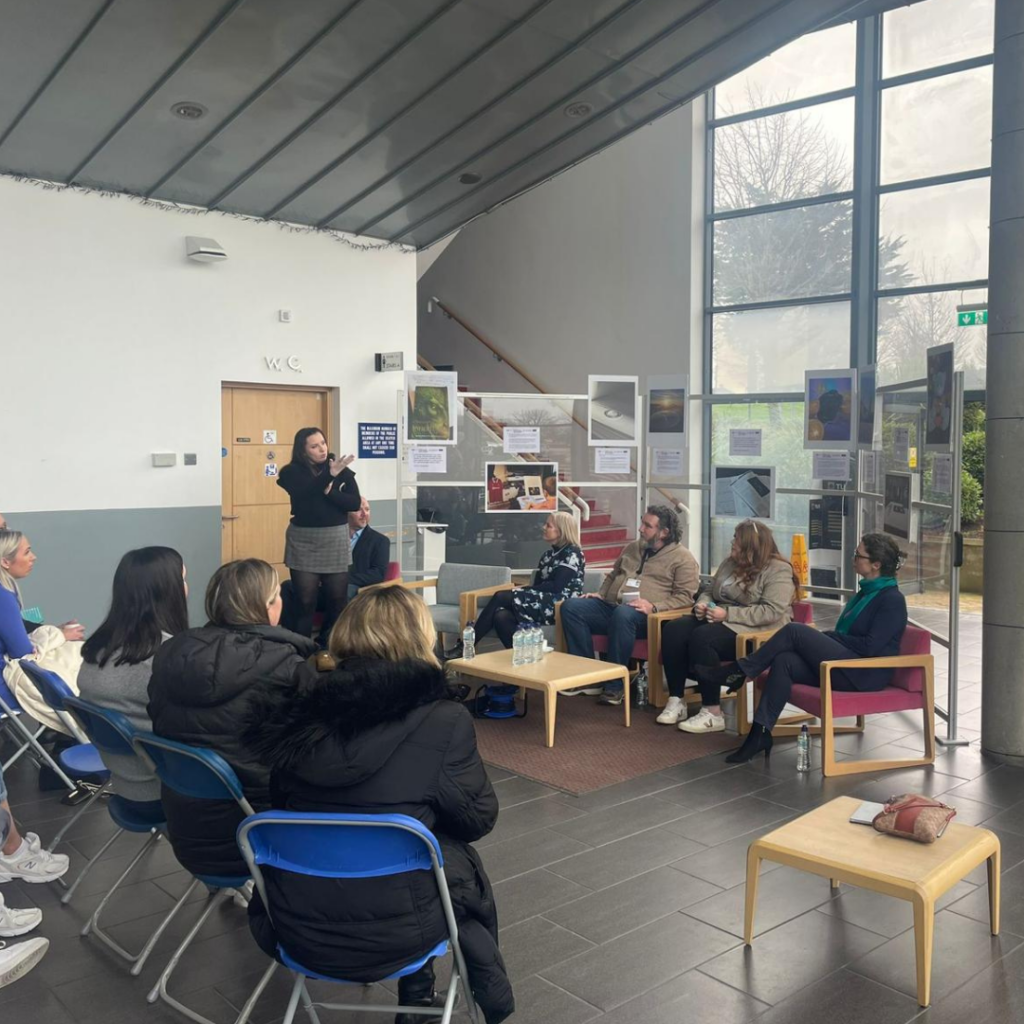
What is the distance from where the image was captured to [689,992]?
2.95 metres

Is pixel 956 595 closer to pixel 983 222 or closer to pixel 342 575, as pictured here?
pixel 342 575

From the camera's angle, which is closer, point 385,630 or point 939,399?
point 385,630

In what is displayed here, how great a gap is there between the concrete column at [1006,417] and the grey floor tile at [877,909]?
5.80 ft

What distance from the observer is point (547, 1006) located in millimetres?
2867

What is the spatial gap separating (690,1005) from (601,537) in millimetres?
6766

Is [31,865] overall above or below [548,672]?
below

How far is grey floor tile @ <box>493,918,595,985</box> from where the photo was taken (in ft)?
10.2

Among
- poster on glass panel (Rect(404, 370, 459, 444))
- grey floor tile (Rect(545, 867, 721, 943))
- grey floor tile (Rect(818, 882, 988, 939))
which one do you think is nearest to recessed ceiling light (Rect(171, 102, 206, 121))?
poster on glass panel (Rect(404, 370, 459, 444))

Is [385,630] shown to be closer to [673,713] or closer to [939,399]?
[673,713]

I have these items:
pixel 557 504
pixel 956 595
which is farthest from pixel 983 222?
pixel 956 595

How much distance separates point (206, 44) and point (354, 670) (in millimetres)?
4810

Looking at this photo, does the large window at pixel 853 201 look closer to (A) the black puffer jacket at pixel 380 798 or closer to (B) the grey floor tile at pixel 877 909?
(B) the grey floor tile at pixel 877 909

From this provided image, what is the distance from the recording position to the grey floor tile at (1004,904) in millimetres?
3351

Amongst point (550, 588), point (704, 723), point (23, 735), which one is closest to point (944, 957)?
point (704, 723)
